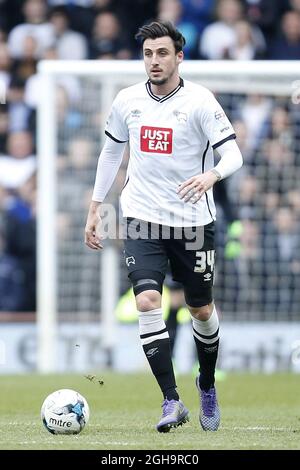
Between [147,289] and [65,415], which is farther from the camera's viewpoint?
[147,289]

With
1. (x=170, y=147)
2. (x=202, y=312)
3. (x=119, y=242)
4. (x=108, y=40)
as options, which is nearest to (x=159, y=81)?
(x=170, y=147)

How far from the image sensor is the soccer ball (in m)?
7.26

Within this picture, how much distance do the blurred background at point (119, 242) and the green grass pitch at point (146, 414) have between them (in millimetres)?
1172

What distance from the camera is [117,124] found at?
7.99 metres

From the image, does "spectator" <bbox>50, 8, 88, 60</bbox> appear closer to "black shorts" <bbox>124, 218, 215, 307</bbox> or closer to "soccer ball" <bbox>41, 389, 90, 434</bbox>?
"black shorts" <bbox>124, 218, 215, 307</bbox>

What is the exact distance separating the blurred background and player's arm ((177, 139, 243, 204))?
6351 mm

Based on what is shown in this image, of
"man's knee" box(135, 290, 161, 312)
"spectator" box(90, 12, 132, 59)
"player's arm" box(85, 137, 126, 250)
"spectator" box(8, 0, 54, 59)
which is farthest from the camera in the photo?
"spectator" box(90, 12, 132, 59)

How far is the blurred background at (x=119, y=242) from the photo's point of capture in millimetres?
15000

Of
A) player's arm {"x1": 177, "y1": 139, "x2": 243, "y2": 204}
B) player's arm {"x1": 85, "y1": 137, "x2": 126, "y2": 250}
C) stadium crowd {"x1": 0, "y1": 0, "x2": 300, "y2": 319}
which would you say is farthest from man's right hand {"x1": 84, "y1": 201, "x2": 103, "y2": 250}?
stadium crowd {"x1": 0, "y1": 0, "x2": 300, "y2": 319}

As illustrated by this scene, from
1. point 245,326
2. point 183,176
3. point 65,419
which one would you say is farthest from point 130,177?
point 245,326

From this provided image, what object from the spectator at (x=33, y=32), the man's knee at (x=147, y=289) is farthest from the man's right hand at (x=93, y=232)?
the spectator at (x=33, y=32)

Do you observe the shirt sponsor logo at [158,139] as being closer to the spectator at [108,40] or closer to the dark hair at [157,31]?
the dark hair at [157,31]

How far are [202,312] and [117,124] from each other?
140 centimetres
